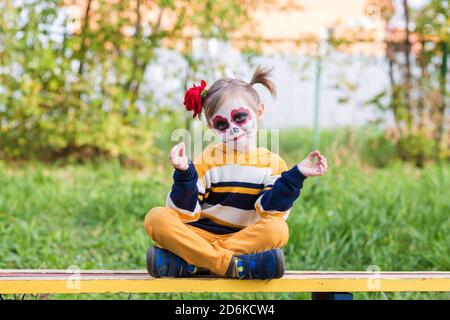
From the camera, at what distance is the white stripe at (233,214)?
8.85ft

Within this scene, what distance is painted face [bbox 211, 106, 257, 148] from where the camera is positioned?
8.76 feet

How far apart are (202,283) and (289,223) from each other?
77.8 inches

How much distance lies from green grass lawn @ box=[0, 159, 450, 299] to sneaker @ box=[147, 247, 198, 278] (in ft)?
3.56

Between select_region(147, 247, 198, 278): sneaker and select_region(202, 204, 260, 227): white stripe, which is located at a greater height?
select_region(202, 204, 260, 227): white stripe

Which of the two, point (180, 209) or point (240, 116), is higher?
point (240, 116)

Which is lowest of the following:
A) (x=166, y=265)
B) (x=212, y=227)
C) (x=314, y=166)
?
(x=166, y=265)

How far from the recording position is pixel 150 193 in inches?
210

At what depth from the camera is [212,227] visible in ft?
8.89

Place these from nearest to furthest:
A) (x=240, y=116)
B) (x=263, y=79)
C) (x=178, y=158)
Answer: (x=178, y=158)
(x=240, y=116)
(x=263, y=79)

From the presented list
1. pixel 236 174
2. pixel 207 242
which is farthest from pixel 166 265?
pixel 236 174

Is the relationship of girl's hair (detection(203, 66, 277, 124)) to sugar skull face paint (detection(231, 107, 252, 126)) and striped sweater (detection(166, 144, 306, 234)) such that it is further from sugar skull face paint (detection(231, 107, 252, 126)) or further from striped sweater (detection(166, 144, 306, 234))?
striped sweater (detection(166, 144, 306, 234))

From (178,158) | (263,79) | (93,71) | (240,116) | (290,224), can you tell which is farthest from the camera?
(93,71)

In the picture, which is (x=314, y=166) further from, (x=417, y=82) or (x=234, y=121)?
(x=417, y=82)

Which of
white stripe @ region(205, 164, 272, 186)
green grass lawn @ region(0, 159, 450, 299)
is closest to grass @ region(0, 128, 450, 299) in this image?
green grass lawn @ region(0, 159, 450, 299)
